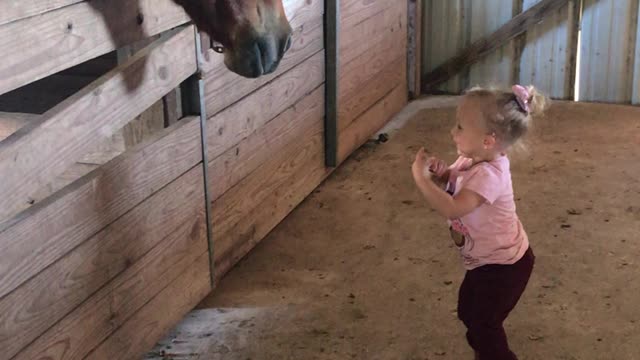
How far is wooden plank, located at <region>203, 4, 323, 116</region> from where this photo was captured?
9.27 feet

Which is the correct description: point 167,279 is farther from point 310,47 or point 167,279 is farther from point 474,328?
point 310,47

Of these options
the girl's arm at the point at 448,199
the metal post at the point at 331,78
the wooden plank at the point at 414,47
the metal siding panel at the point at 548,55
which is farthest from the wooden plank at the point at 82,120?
the metal siding panel at the point at 548,55

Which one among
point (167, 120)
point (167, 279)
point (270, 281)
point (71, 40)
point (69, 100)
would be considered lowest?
point (270, 281)

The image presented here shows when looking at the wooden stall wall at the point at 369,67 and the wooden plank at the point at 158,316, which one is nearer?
the wooden plank at the point at 158,316

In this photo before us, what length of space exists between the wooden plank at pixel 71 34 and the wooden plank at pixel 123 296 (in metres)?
0.59

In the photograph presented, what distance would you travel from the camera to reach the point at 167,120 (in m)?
2.64

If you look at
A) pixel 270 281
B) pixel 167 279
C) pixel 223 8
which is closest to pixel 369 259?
pixel 270 281

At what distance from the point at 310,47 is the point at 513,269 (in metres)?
1.83

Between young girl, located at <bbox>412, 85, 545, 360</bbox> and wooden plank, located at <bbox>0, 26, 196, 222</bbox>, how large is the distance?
0.75 m

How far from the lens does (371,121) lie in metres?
4.83

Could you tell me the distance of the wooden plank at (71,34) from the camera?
1792 mm

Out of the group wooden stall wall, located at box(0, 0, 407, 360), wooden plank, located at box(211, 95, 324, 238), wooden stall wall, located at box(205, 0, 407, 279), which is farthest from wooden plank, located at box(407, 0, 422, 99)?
wooden stall wall, located at box(0, 0, 407, 360)

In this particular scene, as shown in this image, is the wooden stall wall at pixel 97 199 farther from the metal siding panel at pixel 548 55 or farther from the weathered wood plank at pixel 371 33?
the metal siding panel at pixel 548 55

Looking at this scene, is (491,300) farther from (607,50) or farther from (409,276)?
(607,50)
